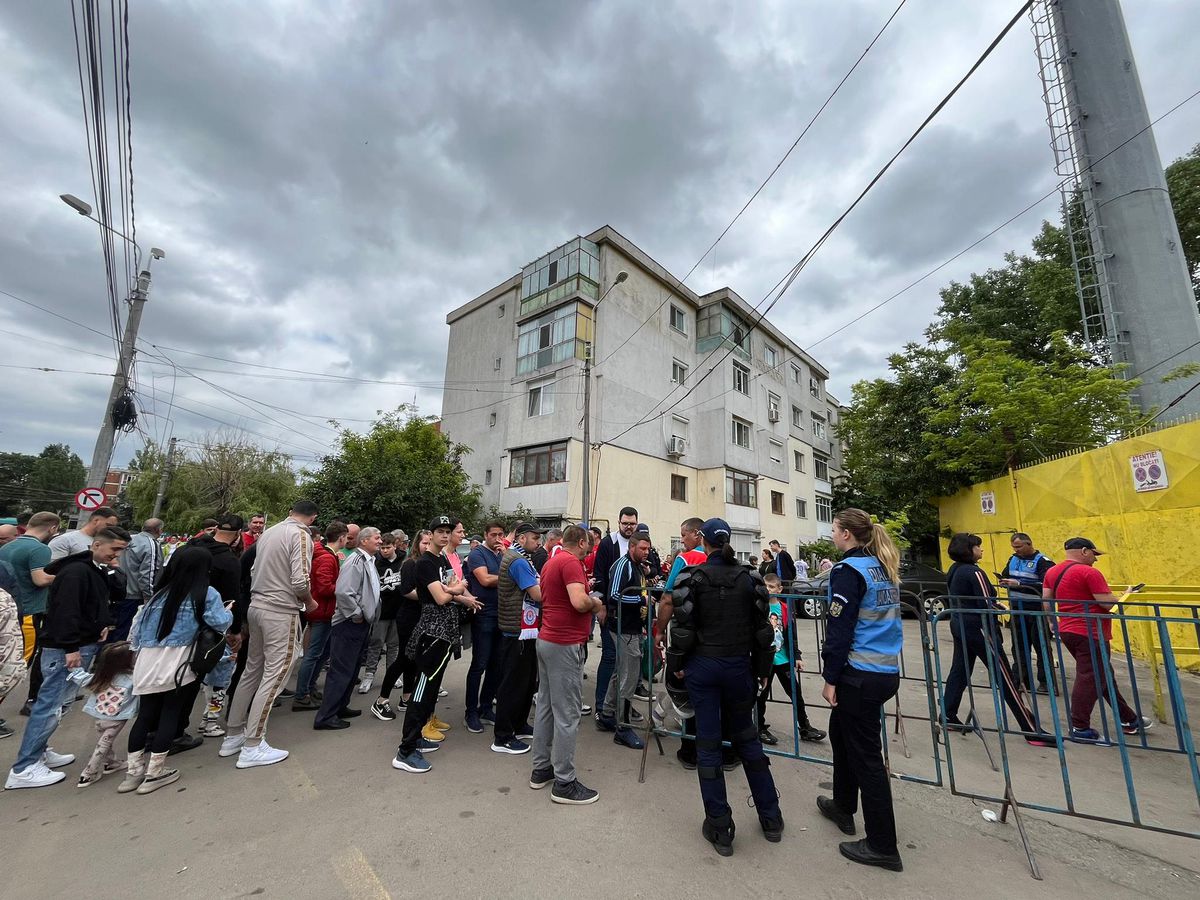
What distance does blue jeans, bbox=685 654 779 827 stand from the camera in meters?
3.08

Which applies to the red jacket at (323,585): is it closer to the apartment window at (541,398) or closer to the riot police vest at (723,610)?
the riot police vest at (723,610)

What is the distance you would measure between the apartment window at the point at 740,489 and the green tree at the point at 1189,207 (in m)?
18.2

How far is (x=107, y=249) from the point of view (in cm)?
1023

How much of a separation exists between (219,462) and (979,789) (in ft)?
118

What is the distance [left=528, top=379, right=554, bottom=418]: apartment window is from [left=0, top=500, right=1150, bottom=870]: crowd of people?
15603 mm

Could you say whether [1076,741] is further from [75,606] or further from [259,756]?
[75,606]

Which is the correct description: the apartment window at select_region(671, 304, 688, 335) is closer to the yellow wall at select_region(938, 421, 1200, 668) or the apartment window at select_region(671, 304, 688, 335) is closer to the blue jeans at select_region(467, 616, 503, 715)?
the yellow wall at select_region(938, 421, 1200, 668)

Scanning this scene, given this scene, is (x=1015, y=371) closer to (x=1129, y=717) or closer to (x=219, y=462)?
(x=1129, y=717)

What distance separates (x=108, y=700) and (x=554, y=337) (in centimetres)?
1952

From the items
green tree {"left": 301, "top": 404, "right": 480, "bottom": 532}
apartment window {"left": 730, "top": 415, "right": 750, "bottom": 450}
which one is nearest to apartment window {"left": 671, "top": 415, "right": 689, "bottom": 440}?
apartment window {"left": 730, "top": 415, "right": 750, "bottom": 450}

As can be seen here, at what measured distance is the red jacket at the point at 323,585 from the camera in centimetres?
550

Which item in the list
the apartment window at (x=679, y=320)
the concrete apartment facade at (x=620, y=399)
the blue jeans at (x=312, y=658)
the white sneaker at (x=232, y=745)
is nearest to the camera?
the white sneaker at (x=232, y=745)

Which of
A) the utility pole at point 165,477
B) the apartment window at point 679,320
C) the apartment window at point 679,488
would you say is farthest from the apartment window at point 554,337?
the utility pole at point 165,477

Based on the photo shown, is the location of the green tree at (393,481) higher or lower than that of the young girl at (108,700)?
higher
